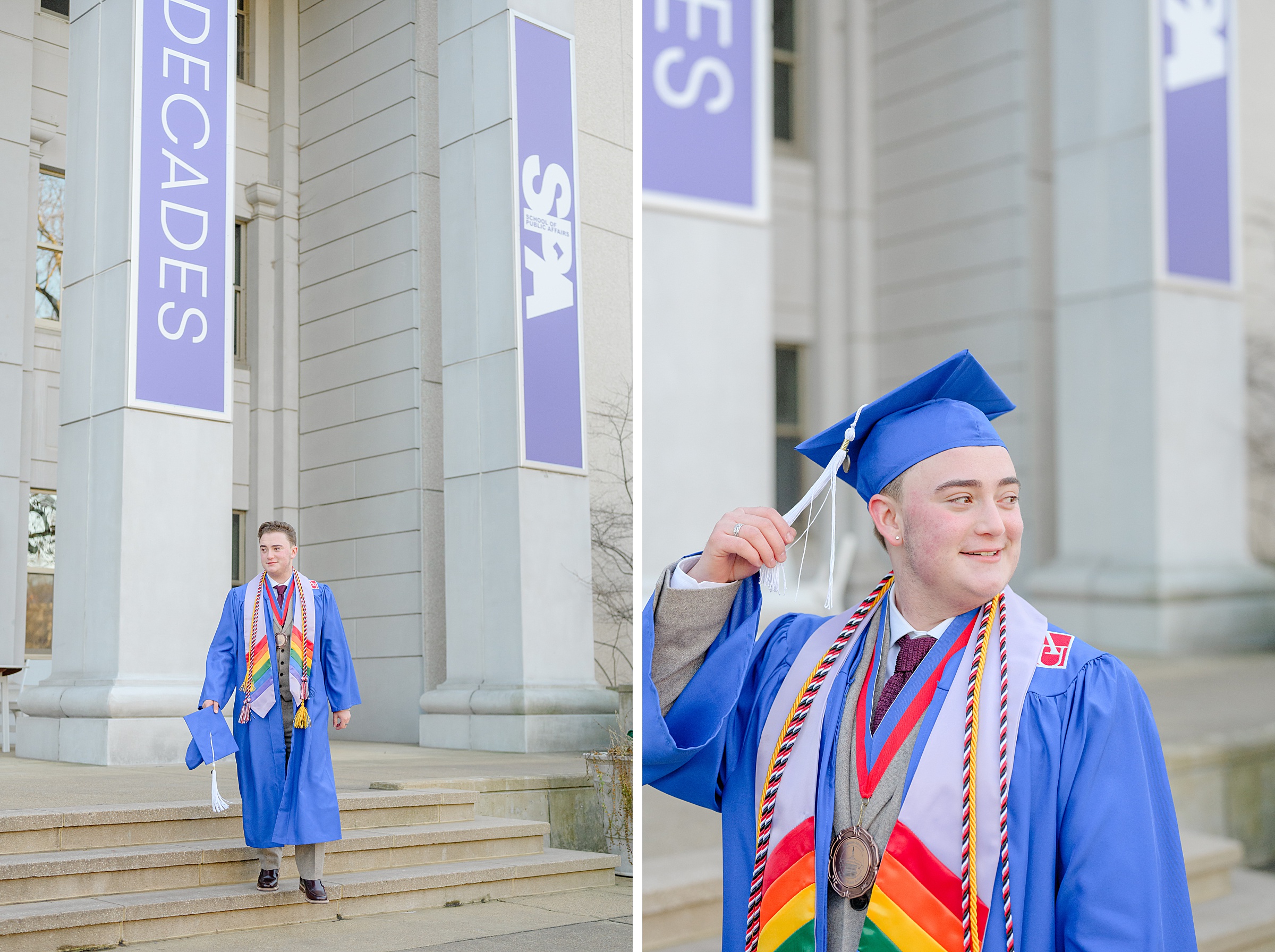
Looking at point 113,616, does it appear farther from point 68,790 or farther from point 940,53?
point 940,53

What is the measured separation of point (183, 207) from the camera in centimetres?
345

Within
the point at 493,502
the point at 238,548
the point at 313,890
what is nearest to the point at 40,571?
the point at 238,548

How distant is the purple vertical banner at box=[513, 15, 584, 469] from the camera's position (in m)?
3.99

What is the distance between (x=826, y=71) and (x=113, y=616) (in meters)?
2.35

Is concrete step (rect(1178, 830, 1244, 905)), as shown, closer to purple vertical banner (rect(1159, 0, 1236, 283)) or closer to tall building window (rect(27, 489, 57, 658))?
purple vertical banner (rect(1159, 0, 1236, 283))

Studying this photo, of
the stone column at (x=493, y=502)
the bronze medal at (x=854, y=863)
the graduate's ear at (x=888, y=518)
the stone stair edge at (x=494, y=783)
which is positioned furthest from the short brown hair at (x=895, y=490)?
the stone stair edge at (x=494, y=783)

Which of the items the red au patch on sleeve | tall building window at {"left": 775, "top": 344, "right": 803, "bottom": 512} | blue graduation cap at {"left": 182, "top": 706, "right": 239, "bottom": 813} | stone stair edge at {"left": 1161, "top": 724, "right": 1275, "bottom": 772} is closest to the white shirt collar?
the red au patch on sleeve

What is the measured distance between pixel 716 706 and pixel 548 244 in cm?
269

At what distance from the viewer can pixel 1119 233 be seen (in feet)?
8.46

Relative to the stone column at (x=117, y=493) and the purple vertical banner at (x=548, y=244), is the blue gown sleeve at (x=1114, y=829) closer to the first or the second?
the stone column at (x=117, y=493)

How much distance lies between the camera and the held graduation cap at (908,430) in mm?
1531

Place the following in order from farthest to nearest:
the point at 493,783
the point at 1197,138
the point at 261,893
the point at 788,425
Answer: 1. the point at 493,783
2. the point at 261,893
3. the point at 1197,138
4. the point at 788,425

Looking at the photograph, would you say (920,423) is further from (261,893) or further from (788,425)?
(261,893)

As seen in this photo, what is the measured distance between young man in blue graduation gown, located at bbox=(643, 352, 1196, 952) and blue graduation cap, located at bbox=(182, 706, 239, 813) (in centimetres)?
193
